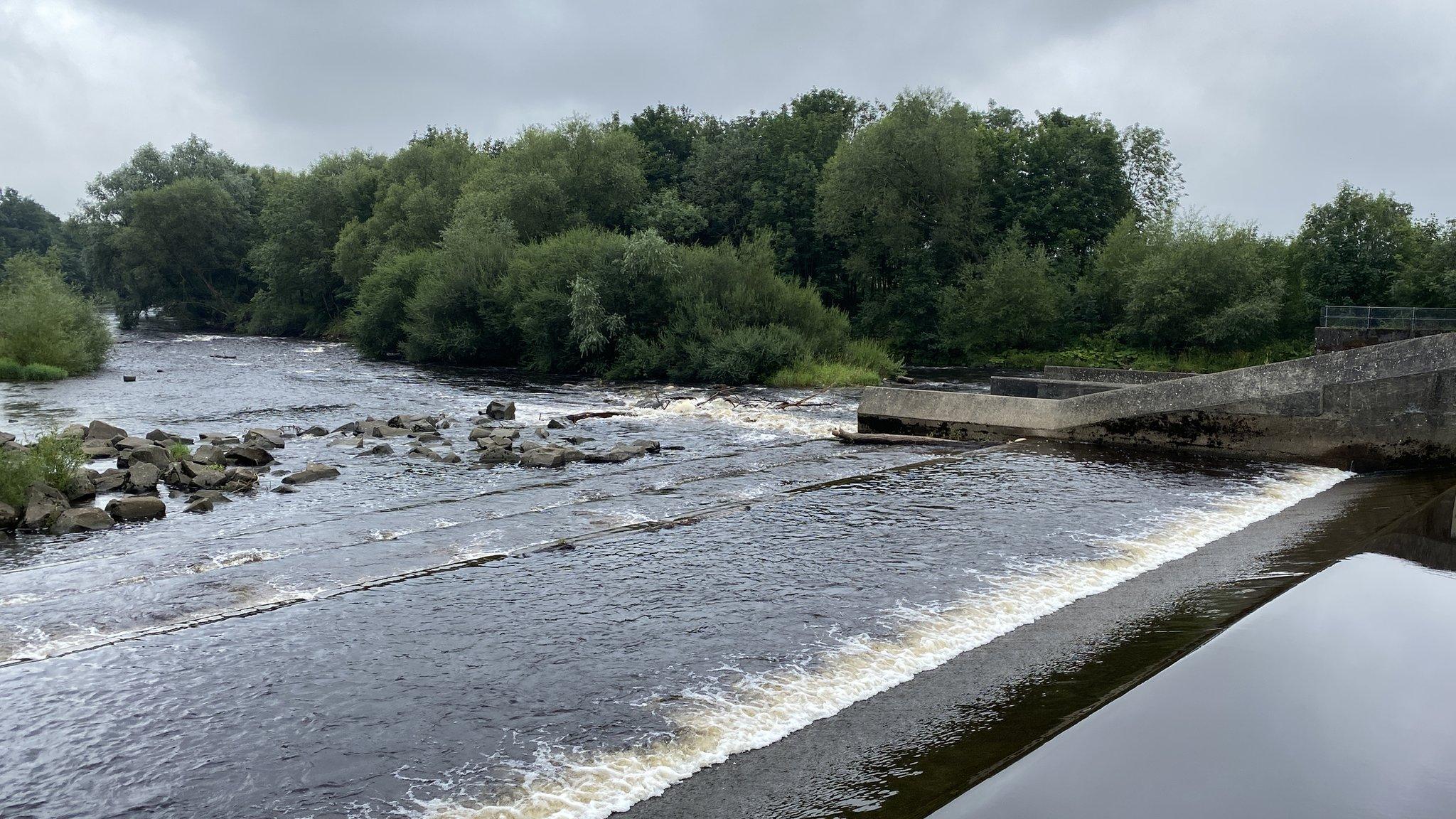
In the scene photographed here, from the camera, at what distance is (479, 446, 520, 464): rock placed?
18.8 metres

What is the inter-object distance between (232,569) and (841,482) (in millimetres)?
9311

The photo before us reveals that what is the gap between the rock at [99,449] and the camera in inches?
730

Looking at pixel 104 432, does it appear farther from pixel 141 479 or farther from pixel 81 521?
pixel 81 521

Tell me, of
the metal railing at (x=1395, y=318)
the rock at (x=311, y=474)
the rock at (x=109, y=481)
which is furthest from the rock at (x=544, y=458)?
the metal railing at (x=1395, y=318)

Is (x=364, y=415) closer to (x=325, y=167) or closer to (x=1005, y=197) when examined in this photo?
(x=1005, y=197)

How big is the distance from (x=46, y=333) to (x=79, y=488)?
96.0 ft

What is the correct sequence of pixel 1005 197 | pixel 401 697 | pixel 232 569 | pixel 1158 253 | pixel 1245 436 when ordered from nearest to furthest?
1. pixel 401 697
2. pixel 232 569
3. pixel 1245 436
4. pixel 1158 253
5. pixel 1005 197

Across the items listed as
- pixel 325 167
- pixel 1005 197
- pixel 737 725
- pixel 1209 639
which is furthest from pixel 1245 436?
pixel 325 167

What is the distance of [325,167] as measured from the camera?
7794 centimetres

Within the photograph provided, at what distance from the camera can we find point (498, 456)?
18.9m

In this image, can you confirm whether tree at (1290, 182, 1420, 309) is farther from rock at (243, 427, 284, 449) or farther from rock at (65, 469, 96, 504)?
rock at (65, 469, 96, 504)


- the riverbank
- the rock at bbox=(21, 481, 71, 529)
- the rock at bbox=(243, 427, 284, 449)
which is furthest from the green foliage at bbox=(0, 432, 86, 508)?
A: the riverbank

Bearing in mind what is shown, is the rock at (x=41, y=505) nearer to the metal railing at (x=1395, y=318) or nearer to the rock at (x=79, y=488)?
the rock at (x=79, y=488)

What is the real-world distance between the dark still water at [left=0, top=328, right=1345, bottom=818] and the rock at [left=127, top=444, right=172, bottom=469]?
7.42 ft
